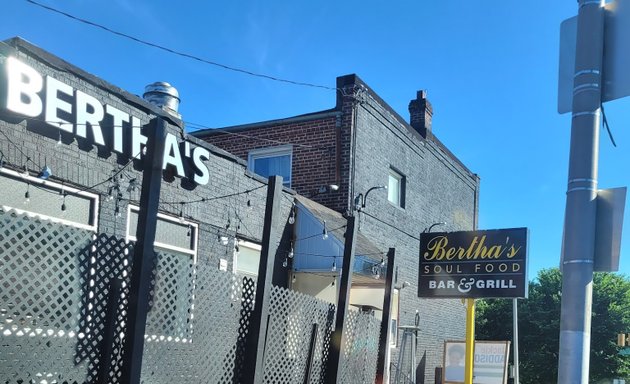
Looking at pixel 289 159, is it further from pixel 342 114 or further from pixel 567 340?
pixel 567 340

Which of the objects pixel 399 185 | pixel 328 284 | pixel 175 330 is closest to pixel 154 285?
pixel 175 330

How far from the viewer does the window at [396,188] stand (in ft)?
53.4

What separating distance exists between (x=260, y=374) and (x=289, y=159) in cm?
1075

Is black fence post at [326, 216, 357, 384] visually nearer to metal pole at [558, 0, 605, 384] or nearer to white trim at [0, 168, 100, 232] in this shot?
metal pole at [558, 0, 605, 384]

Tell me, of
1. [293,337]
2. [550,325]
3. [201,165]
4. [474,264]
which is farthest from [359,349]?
[550,325]

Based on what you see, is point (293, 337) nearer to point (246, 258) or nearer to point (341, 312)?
point (341, 312)

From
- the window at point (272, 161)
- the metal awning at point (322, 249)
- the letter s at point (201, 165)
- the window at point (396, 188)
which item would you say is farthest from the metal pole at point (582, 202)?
the window at point (396, 188)

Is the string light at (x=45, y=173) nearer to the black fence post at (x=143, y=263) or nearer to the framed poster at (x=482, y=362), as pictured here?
the black fence post at (x=143, y=263)

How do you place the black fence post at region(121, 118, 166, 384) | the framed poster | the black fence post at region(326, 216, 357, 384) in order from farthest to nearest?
1. the framed poster
2. the black fence post at region(326, 216, 357, 384)
3. the black fence post at region(121, 118, 166, 384)

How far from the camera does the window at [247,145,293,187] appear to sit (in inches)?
595

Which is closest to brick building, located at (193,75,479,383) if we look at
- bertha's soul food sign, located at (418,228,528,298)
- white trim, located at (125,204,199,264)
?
bertha's soul food sign, located at (418,228,528,298)

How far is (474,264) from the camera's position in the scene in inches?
400

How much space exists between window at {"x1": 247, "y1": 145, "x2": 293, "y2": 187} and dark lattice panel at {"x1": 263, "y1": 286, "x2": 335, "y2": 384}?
30.9 feet

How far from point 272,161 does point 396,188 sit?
3.33 m
